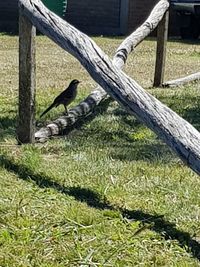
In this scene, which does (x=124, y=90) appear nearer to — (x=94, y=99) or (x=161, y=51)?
(x=94, y=99)

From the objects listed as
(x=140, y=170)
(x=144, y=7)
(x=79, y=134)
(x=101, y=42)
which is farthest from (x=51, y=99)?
(x=144, y=7)

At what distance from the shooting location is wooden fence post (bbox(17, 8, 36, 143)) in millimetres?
6930

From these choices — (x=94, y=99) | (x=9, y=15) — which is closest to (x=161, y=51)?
(x=94, y=99)

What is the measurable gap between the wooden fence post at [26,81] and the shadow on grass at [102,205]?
0.57 meters

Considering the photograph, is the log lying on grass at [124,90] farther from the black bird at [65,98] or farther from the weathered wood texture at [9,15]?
the weathered wood texture at [9,15]

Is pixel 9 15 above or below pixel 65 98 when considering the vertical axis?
below

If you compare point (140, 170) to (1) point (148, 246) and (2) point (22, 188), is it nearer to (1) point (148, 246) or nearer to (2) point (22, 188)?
(2) point (22, 188)

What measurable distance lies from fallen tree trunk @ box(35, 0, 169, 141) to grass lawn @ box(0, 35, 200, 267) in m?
0.12

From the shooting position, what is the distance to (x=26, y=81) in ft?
23.1

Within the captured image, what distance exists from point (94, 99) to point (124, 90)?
3.43 metres

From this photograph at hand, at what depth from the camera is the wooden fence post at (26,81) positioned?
22.7 ft

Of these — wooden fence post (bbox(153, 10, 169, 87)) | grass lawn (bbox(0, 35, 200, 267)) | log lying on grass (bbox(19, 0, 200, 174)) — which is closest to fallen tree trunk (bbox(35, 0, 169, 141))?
grass lawn (bbox(0, 35, 200, 267))

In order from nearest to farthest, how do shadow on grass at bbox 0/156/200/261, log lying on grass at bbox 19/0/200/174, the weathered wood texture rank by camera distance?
1. shadow on grass at bbox 0/156/200/261
2. log lying on grass at bbox 19/0/200/174
3. the weathered wood texture

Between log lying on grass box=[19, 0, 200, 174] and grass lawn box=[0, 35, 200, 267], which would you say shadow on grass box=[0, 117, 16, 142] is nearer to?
grass lawn box=[0, 35, 200, 267]
